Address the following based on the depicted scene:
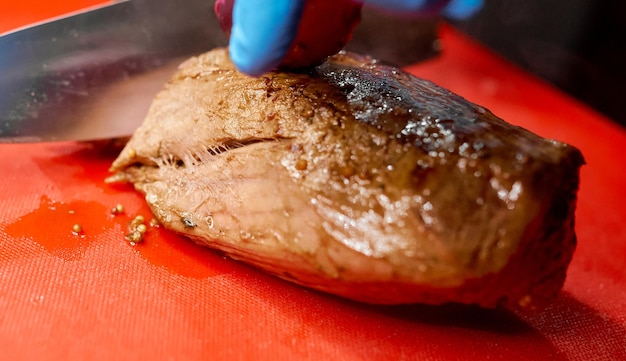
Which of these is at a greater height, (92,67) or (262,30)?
(262,30)

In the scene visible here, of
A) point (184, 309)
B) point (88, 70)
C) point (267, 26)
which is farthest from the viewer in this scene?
point (88, 70)

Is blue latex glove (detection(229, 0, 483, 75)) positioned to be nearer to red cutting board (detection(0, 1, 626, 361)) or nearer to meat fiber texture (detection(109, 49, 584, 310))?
meat fiber texture (detection(109, 49, 584, 310))

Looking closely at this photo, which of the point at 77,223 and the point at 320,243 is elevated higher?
the point at 320,243

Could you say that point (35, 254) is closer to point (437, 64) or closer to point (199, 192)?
point (199, 192)

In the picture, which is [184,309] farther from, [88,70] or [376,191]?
[88,70]

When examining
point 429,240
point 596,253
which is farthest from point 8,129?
point 596,253

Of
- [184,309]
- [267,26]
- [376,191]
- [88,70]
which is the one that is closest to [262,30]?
[267,26]

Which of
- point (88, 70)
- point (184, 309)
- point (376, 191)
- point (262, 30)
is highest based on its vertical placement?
point (262, 30)
